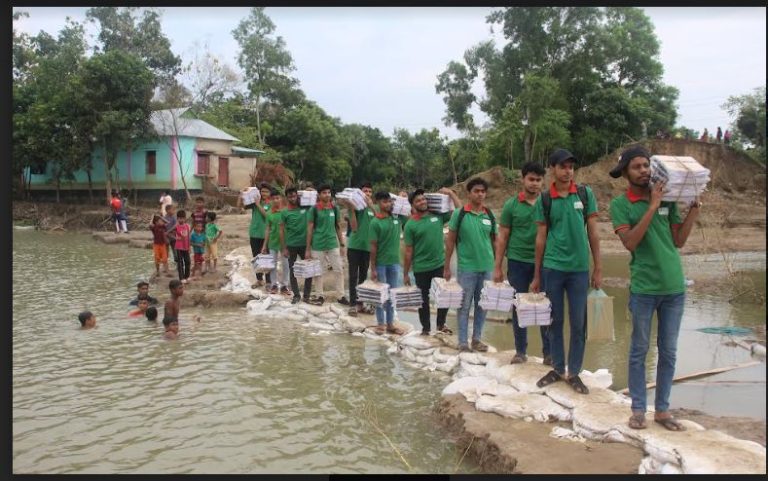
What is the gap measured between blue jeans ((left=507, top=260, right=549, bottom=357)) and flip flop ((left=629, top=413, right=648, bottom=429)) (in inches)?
60.0

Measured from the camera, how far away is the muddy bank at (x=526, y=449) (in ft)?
11.8

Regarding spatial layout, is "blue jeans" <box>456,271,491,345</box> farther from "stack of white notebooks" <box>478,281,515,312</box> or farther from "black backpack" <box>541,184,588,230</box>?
"black backpack" <box>541,184,588,230</box>

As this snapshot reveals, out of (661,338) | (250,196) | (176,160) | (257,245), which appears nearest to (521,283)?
(661,338)

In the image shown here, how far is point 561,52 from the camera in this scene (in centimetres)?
3356

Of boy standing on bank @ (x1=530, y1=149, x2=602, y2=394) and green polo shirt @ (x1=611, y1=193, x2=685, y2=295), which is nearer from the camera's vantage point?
green polo shirt @ (x1=611, y1=193, x2=685, y2=295)

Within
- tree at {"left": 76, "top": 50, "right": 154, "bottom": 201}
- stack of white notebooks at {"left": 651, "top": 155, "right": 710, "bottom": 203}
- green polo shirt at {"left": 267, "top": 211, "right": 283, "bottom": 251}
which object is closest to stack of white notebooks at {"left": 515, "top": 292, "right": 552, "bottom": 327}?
stack of white notebooks at {"left": 651, "top": 155, "right": 710, "bottom": 203}

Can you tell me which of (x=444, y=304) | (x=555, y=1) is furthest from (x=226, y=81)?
(x=555, y=1)

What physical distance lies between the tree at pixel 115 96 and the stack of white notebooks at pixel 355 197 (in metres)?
22.5

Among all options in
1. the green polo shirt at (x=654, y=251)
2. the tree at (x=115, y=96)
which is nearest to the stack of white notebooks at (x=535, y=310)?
the green polo shirt at (x=654, y=251)

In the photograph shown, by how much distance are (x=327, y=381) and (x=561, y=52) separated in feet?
105

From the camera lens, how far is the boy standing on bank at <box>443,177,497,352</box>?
239 inches

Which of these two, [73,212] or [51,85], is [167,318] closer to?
[73,212]

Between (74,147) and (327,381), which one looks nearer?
(327,381)

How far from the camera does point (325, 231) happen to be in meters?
8.87
